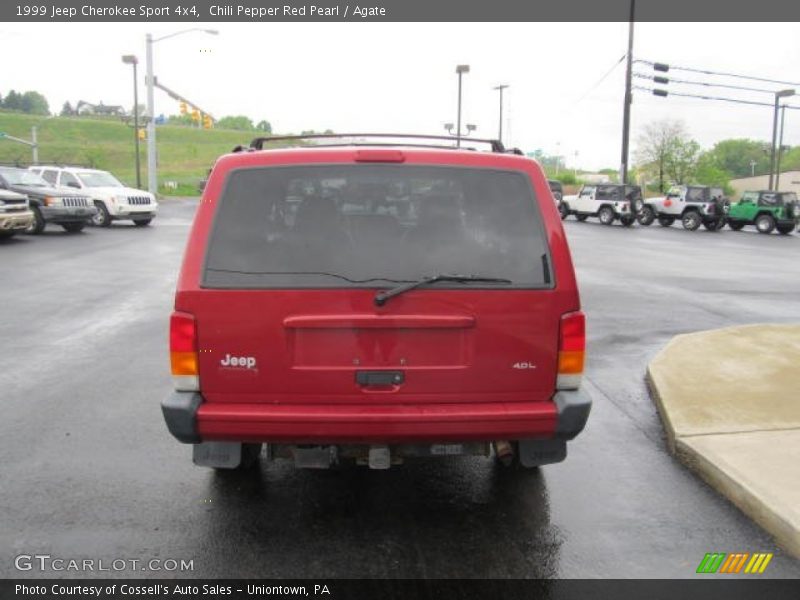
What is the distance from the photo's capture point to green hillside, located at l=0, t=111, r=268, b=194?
83500mm

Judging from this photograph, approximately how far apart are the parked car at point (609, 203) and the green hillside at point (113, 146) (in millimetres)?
35122

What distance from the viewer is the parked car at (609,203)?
3416 centimetres

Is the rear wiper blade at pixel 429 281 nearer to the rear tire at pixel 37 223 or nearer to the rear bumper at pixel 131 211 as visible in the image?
the rear tire at pixel 37 223

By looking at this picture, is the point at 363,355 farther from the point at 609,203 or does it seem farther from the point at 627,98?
the point at 627,98

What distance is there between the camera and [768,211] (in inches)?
1277

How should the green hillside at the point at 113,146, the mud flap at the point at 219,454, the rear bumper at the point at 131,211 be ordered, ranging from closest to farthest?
the mud flap at the point at 219,454
the rear bumper at the point at 131,211
the green hillside at the point at 113,146

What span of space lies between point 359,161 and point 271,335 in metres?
0.92

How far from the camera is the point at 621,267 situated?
54.6ft

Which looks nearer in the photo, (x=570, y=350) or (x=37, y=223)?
(x=570, y=350)

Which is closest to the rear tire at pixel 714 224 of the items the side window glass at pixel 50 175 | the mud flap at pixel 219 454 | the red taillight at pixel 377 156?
the side window glass at pixel 50 175

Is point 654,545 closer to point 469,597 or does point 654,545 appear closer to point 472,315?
point 469,597

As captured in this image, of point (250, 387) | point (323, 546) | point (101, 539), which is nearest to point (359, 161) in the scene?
point (250, 387)

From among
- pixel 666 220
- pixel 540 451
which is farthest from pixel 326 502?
pixel 666 220

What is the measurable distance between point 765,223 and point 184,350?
34079mm
